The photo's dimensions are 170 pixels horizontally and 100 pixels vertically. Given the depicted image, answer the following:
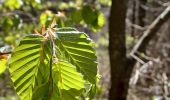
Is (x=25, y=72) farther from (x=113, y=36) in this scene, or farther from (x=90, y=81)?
(x=113, y=36)

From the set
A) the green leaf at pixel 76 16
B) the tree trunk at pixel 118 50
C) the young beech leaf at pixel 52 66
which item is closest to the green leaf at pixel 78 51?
the young beech leaf at pixel 52 66

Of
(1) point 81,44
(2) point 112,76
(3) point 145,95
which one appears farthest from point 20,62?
(3) point 145,95

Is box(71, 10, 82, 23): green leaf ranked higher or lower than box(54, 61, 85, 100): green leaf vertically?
higher

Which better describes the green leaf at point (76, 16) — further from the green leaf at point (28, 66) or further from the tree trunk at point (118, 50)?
the green leaf at point (28, 66)

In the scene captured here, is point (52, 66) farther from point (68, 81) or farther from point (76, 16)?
point (76, 16)

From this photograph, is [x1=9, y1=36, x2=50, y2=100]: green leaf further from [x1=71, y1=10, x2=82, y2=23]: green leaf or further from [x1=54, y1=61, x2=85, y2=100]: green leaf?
[x1=71, y1=10, x2=82, y2=23]: green leaf

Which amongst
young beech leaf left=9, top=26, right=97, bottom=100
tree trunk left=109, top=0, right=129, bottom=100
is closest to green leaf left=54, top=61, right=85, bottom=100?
young beech leaf left=9, top=26, right=97, bottom=100

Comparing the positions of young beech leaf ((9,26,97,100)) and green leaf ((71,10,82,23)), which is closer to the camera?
young beech leaf ((9,26,97,100))
